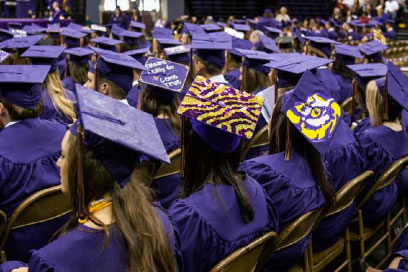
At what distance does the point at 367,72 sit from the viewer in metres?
4.43

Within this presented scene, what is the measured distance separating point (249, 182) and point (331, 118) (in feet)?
2.26

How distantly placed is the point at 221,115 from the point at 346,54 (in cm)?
426

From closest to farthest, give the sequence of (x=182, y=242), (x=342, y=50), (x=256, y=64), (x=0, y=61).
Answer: (x=182, y=242), (x=0, y=61), (x=256, y=64), (x=342, y=50)

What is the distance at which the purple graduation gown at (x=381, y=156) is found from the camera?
10.6ft

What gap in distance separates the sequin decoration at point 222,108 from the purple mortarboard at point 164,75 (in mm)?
1460

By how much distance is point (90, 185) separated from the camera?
162cm

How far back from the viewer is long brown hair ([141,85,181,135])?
3654mm

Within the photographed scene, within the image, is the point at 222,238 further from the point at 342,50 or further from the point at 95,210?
the point at 342,50

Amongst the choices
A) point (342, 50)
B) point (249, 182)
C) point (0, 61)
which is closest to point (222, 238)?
point (249, 182)

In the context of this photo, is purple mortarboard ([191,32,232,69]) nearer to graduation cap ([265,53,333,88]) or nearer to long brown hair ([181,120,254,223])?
graduation cap ([265,53,333,88])

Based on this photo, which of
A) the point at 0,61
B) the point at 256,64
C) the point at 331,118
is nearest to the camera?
the point at 331,118

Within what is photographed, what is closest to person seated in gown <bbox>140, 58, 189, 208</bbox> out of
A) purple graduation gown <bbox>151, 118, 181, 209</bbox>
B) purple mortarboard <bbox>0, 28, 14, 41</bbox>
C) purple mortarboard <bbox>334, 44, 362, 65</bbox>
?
purple graduation gown <bbox>151, 118, 181, 209</bbox>

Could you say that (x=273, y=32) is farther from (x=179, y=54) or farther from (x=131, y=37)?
(x=179, y=54)

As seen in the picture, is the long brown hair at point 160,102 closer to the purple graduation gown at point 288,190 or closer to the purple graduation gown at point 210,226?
the purple graduation gown at point 288,190
